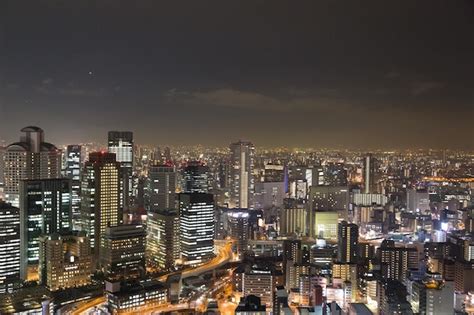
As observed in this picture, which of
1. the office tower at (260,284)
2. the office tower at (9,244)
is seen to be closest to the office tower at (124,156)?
the office tower at (9,244)

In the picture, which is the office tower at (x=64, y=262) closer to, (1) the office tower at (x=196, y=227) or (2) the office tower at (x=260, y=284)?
(1) the office tower at (x=196, y=227)

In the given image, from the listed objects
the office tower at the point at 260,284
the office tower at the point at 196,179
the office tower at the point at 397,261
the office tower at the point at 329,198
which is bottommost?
the office tower at the point at 260,284

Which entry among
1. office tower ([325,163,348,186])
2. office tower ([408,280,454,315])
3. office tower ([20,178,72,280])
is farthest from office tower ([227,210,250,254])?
office tower ([408,280,454,315])

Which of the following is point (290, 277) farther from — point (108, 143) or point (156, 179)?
point (156, 179)

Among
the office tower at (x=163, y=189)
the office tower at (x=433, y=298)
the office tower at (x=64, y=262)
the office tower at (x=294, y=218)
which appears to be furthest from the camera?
the office tower at (x=163, y=189)

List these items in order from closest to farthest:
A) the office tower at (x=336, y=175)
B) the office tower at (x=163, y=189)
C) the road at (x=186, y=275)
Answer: the road at (x=186, y=275) → the office tower at (x=336, y=175) → the office tower at (x=163, y=189)

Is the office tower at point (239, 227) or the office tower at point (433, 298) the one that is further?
the office tower at point (239, 227)

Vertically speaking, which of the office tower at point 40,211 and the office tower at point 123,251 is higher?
the office tower at point 40,211
